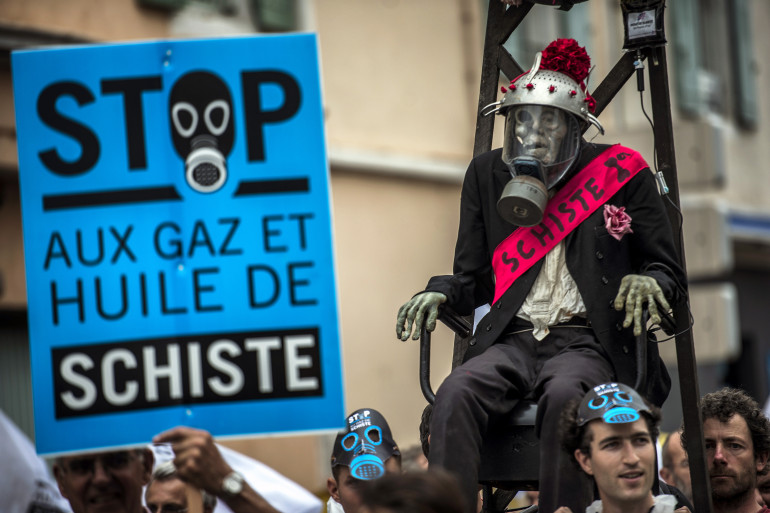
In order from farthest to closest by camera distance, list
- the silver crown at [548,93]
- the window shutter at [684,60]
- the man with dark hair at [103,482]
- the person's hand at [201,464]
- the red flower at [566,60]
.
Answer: the window shutter at [684,60] < the man with dark hair at [103,482] < the red flower at [566,60] < the silver crown at [548,93] < the person's hand at [201,464]

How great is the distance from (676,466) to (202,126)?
8.67 ft

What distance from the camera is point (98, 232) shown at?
588 cm

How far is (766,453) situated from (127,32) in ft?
21.4

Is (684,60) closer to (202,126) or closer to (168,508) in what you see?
(168,508)

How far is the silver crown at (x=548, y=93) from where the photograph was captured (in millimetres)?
4891

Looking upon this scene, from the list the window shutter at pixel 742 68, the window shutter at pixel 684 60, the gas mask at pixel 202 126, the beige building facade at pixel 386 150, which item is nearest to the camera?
the gas mask at pixel 202 126

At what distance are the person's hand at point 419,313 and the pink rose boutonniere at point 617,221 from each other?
2.05ft

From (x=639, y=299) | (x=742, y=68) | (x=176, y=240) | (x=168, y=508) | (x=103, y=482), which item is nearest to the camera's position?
(x=639, y=299)

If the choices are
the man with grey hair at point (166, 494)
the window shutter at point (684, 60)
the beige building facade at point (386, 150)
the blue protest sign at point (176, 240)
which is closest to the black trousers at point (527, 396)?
the blue protest sign at point (176, 240)

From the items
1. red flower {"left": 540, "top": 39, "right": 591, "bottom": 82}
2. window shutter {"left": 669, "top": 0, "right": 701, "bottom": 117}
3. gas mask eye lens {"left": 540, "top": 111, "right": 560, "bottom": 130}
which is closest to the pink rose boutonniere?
gas mask eye lens {"left": 540, "top": 111, "right": 560, "bottom": 130}

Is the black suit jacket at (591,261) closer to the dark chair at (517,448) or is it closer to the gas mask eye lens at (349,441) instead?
the dark chair at (517,448)

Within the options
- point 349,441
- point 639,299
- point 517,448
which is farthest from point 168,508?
point 639,299

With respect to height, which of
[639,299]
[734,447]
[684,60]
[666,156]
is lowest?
[734,447]

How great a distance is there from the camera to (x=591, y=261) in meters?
4.98
